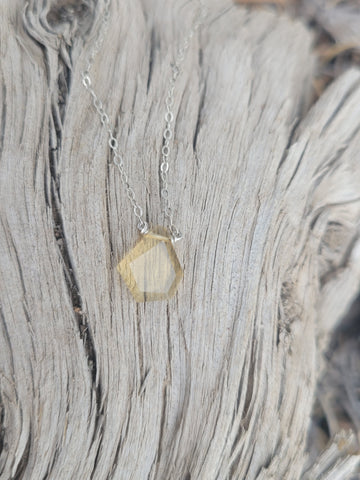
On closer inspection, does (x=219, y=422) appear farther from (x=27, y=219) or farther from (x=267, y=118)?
(x=267, y=118)

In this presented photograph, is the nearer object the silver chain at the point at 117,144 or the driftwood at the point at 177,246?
the driftwood at the point at 177,246

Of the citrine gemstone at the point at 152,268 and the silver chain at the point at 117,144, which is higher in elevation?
the silver chain at the point at 117,144

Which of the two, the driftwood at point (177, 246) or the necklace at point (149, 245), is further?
the necklace at point (149, 245)

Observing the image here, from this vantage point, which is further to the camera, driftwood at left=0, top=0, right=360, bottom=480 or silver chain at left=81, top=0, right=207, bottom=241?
silver chain at left=81, top=0, right=207, bottom=241

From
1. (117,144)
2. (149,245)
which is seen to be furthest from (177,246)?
(117,144)

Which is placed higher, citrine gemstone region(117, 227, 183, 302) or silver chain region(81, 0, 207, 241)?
silver chain region(81, 0, 207, 241)
